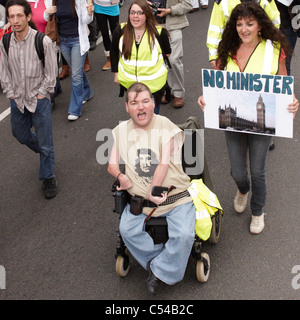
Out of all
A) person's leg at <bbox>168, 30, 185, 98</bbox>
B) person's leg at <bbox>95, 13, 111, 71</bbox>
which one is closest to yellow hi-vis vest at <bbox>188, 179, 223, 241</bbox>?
person's leg at <bbox>168, 30, 185, 98</bbox>

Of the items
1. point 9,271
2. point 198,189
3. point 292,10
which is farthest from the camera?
point 292,10

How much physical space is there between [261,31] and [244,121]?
698 mm

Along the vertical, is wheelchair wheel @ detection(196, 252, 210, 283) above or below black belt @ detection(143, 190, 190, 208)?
below

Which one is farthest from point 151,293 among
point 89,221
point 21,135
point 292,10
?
point 292,10

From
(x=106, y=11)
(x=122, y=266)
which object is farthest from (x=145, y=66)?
(x=106, y=11)

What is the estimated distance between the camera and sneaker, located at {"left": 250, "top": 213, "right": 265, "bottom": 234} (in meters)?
4.38

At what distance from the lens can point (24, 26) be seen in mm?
4703

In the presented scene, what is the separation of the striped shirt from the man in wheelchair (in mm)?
1378

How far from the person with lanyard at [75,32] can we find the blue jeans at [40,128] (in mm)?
1556

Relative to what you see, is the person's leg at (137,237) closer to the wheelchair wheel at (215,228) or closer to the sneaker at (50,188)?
the wheelchair wheel at (215,228)

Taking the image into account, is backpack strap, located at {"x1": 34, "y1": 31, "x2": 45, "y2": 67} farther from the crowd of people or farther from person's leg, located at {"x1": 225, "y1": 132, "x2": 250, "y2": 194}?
person's leg, located at {"x1": 225, "y1": 132, "x2": 250, "y2": 194}

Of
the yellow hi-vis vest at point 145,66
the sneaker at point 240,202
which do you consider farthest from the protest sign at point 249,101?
the yellow hi-vis vest at point 145,66

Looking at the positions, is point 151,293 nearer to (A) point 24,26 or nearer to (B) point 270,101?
(B) point 270,101

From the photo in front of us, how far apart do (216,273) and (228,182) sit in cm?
136
